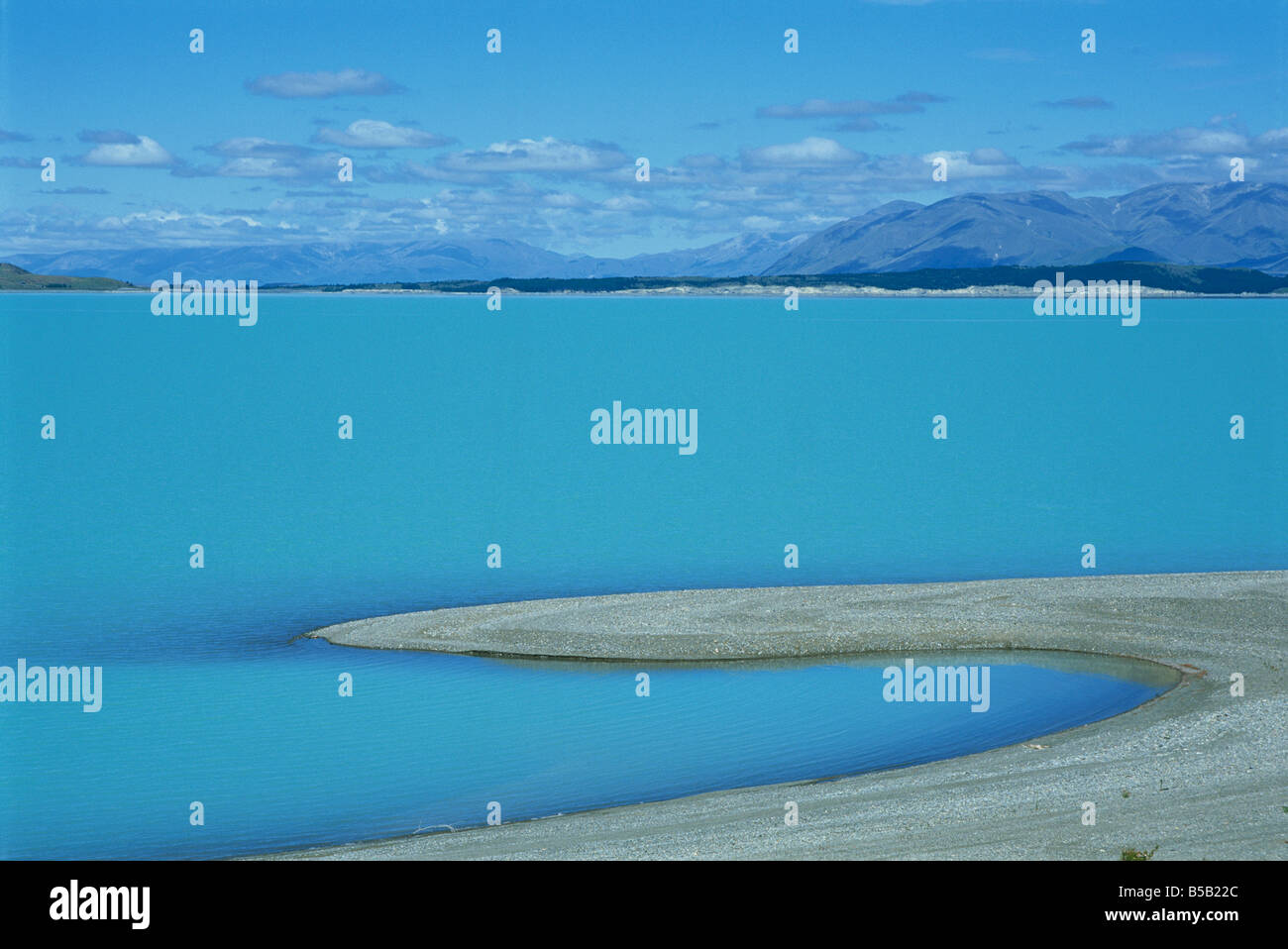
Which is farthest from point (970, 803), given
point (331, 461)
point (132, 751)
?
point (331, 461)

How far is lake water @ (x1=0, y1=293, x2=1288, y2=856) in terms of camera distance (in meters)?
25.0

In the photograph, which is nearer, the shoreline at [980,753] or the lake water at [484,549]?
the shoreline at [980,753]

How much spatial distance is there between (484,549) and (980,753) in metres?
25.9

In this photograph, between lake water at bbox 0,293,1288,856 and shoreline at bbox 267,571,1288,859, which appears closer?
shoreline at bbox 267,571,1288,859

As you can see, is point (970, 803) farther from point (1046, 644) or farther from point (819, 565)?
point (819, 565)

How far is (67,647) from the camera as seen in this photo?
3428cm

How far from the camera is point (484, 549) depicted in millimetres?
47844

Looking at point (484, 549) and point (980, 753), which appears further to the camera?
point (484, 549)

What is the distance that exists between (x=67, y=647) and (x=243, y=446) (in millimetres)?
47087

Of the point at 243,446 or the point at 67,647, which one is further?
the point at 243,446

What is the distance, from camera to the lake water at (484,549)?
25.0 metres

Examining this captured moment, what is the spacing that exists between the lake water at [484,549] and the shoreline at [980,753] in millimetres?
1670

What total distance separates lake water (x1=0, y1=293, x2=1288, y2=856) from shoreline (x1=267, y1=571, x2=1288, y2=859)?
167 centimetres
